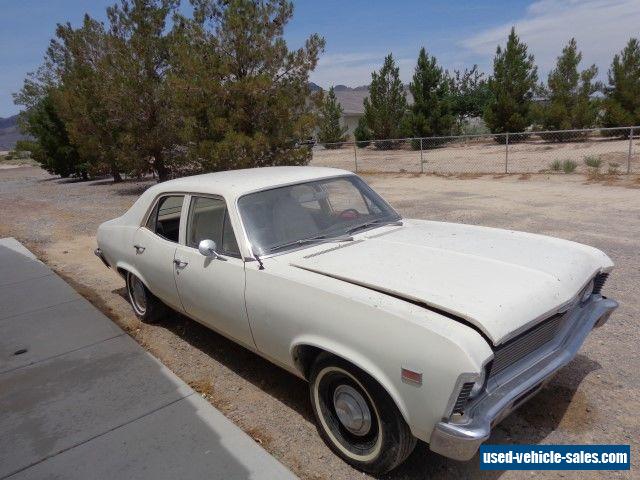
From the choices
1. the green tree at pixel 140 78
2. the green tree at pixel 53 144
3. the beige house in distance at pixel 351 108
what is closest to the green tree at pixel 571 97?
the beige house in distance at pixel 351 108

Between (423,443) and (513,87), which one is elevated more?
(513,87)

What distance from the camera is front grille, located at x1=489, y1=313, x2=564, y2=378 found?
7.46ft

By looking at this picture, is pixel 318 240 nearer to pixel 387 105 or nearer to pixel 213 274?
pixel 213 274

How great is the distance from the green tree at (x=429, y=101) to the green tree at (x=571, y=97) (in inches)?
240

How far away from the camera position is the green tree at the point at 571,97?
2550 centimetres

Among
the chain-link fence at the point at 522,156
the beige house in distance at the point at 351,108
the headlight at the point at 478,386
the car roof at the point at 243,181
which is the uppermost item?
the beige house in distance at the point at 351,108

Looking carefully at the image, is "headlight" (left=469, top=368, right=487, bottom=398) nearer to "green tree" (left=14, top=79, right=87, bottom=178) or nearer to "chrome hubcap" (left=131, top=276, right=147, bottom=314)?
"chrome hubcap" (left=131, top=276, right=147, bottom=314)

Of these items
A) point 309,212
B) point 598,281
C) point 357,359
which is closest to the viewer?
point 357,359

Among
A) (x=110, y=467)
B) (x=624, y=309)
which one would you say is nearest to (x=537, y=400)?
(x=624, y=309)

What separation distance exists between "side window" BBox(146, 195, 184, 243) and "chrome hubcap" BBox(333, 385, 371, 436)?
205 cm

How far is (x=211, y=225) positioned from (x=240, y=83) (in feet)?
31.1

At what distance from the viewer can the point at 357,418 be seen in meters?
2.52

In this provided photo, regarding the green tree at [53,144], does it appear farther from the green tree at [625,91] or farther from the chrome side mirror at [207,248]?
the green tree at [625,91]

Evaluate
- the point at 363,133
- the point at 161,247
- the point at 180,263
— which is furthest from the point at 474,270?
the point at 363,133
